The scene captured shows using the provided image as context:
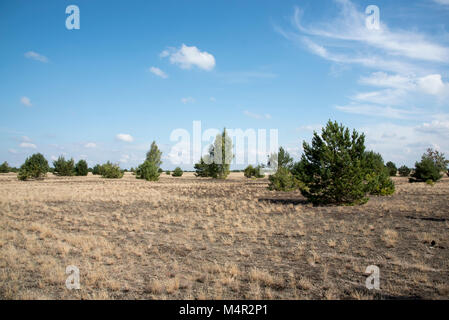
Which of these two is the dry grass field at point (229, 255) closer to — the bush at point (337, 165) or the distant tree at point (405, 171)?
the bush at point (337, 165)

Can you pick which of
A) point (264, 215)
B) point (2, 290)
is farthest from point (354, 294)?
point (264, 215)

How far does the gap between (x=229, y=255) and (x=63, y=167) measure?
7364 cm

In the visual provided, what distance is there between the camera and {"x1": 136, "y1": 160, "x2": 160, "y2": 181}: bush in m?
63.5

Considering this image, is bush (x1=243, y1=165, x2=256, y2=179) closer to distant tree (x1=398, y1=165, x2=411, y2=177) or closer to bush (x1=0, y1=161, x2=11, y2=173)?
distant tree (x1=398, y1=165, x2=411, y2=177)

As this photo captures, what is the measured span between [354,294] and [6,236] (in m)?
12.9

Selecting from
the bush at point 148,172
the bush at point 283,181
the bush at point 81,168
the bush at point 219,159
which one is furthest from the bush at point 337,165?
the bush at point 81,168

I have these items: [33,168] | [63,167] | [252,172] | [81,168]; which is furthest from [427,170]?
[81,168]

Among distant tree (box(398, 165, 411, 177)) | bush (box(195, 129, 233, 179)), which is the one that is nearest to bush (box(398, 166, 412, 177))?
distant tree (box(398, 165, 411, 177))

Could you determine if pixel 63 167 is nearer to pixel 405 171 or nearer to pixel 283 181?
pixel 283 181

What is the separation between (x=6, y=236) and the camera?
38.2 feet

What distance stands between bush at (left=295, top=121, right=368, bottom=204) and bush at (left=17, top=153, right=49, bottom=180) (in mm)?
56436

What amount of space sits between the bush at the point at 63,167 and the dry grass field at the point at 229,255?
200 ft

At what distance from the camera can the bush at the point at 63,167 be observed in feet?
232
